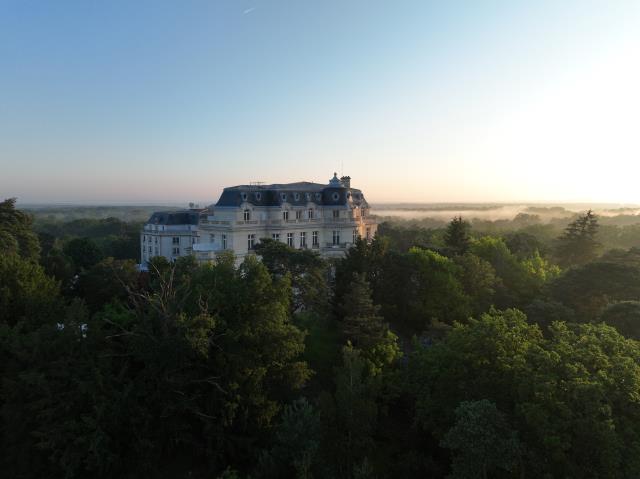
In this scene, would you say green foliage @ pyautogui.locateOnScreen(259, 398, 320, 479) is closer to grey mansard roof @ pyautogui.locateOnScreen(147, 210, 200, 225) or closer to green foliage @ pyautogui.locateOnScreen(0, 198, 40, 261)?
green foliage @ pyautogui.locateOnScreen(0, 198, 40, 261)

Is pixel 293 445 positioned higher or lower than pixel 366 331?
lower

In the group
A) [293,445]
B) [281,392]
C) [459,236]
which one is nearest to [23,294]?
[281,392]

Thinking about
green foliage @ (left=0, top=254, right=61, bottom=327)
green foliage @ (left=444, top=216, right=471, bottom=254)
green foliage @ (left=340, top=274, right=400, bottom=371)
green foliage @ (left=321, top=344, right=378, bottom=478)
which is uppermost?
green foliage @ (left=444, top=216, right=471, bottom=254)

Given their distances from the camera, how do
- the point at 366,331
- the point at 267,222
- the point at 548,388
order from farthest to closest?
1. the point at 267,222
2. the point at 366,331
3. the point at 548,388

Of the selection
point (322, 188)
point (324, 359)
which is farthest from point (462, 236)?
point (324, 359)

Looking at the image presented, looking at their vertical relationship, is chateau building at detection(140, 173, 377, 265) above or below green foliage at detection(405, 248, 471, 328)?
above

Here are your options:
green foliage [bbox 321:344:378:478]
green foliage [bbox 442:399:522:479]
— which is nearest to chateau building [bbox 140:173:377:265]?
green foliage [bbox 321:344:378:478]

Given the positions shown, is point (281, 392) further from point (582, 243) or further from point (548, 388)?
point (582, 243)

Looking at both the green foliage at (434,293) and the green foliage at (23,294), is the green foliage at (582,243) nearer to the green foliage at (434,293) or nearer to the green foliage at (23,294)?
the green foliage at (434,293)
